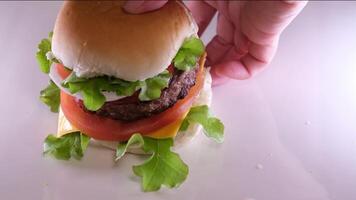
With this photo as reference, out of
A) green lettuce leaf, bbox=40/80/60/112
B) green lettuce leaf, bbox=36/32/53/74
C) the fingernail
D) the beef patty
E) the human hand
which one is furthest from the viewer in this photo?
green lettuce leaf, bbox=40/80/60/112

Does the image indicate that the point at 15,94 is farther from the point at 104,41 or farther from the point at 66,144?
the point at 104,41

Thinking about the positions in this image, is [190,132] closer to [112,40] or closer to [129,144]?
[129,144]

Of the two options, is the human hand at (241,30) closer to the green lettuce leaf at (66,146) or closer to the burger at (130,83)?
the burger at (130,83)

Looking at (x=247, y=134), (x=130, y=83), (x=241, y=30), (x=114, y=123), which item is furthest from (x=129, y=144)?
(x=241, y=30)

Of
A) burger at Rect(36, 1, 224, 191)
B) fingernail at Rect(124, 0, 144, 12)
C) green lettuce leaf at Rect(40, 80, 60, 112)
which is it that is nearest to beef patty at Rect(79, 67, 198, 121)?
burger at Rect(36, 1, 224, 191)

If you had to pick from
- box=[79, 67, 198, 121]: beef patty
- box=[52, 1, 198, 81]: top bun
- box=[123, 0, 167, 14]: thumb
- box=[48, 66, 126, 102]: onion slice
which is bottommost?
box=[79, 67, 198, 121]: beef patty

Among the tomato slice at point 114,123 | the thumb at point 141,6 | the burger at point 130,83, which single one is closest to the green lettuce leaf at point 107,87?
the burger at point 130,83

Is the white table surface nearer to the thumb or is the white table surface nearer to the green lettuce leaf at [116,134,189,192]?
the green lettuce leaf at [116,134,189,192]
